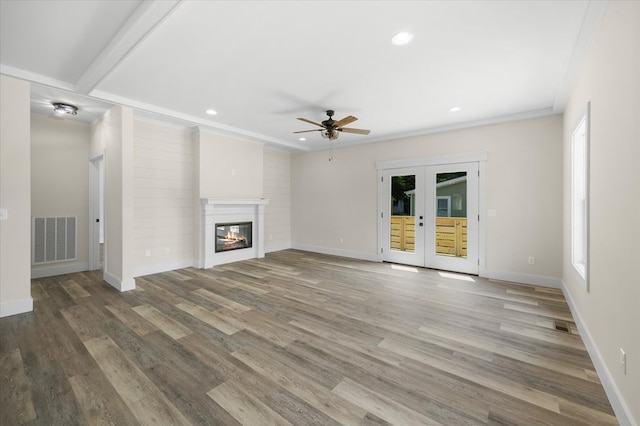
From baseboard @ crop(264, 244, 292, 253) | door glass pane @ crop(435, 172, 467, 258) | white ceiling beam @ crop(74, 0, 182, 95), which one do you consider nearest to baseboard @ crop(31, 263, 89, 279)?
white ceiling beam @ crop(74, 0, 182, 95)

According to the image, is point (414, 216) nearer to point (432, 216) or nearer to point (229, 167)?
point (432, 216)

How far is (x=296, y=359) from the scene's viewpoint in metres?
2.28

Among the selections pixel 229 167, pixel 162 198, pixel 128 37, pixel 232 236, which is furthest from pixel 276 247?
pixel 128 37

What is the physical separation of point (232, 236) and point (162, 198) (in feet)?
5.24

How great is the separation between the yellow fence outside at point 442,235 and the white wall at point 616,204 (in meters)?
2.56

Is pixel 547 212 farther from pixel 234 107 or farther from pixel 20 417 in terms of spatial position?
pixel 20 417

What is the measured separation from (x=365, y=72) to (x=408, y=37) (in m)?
0.72

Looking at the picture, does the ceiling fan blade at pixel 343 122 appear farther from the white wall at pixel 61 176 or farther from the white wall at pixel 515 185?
the white wall at pixel 61 176

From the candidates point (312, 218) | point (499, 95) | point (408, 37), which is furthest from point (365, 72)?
point (312, 218)

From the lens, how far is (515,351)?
2.41 m

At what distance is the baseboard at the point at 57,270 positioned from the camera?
181 inches

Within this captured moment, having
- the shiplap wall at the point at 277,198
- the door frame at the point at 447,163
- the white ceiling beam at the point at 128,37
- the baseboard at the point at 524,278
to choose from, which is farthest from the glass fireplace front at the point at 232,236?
the baseboard at the point at 524,278

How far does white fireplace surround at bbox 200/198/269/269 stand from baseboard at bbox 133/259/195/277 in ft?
1.06

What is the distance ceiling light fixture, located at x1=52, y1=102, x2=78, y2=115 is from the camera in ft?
13.1
